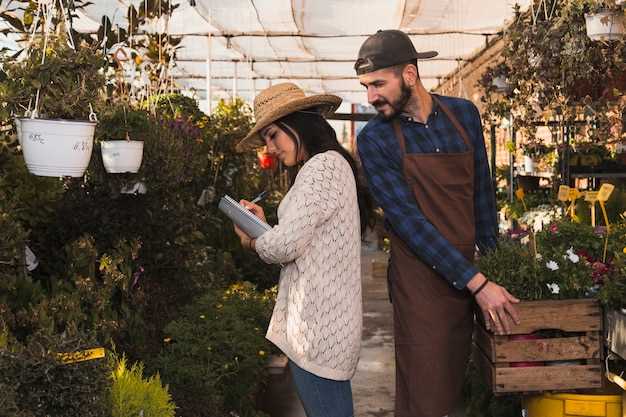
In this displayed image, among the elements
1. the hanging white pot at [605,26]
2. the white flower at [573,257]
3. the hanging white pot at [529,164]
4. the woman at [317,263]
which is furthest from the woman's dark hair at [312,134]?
the hanging white pot at [529,164]

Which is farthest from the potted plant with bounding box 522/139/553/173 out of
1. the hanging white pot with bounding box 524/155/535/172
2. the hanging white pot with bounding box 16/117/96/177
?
the hanging white pot with bounding box 16/117/96/177

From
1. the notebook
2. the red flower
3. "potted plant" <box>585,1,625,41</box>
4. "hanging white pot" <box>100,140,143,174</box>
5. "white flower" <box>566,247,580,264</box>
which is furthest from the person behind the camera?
"potted plant" <box>585,1,625,41</box>

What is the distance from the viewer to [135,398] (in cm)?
272

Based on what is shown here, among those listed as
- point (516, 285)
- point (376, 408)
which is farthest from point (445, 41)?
point (516, 285)

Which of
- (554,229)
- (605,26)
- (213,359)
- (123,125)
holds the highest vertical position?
(605,26)

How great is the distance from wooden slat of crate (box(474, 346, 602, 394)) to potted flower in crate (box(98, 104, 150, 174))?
5.36ft

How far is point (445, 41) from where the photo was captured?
11.3 m

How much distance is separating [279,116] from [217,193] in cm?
376

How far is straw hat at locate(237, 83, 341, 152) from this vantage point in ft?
8.10

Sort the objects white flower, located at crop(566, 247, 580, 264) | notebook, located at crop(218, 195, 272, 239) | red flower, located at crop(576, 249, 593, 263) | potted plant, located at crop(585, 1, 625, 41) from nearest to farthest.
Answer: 1. notebook, located at crop(218, 195, 272, 239)
2. white flower, located at crop(566, 247, 580, 264)
3. red flower, located at crop(576, 249, 593, 263)
4. potted plant, located at crop(585, 1, 625, 41)

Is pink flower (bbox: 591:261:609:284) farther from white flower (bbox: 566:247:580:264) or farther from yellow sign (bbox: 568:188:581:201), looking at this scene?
yellow sign (bbox: 568:188:581:201)

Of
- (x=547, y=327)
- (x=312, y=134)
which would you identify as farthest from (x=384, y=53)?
(x=547, y=327)

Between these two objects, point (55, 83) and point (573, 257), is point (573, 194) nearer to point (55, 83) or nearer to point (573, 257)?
point (573, 257)

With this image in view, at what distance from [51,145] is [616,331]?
181 centimetres
